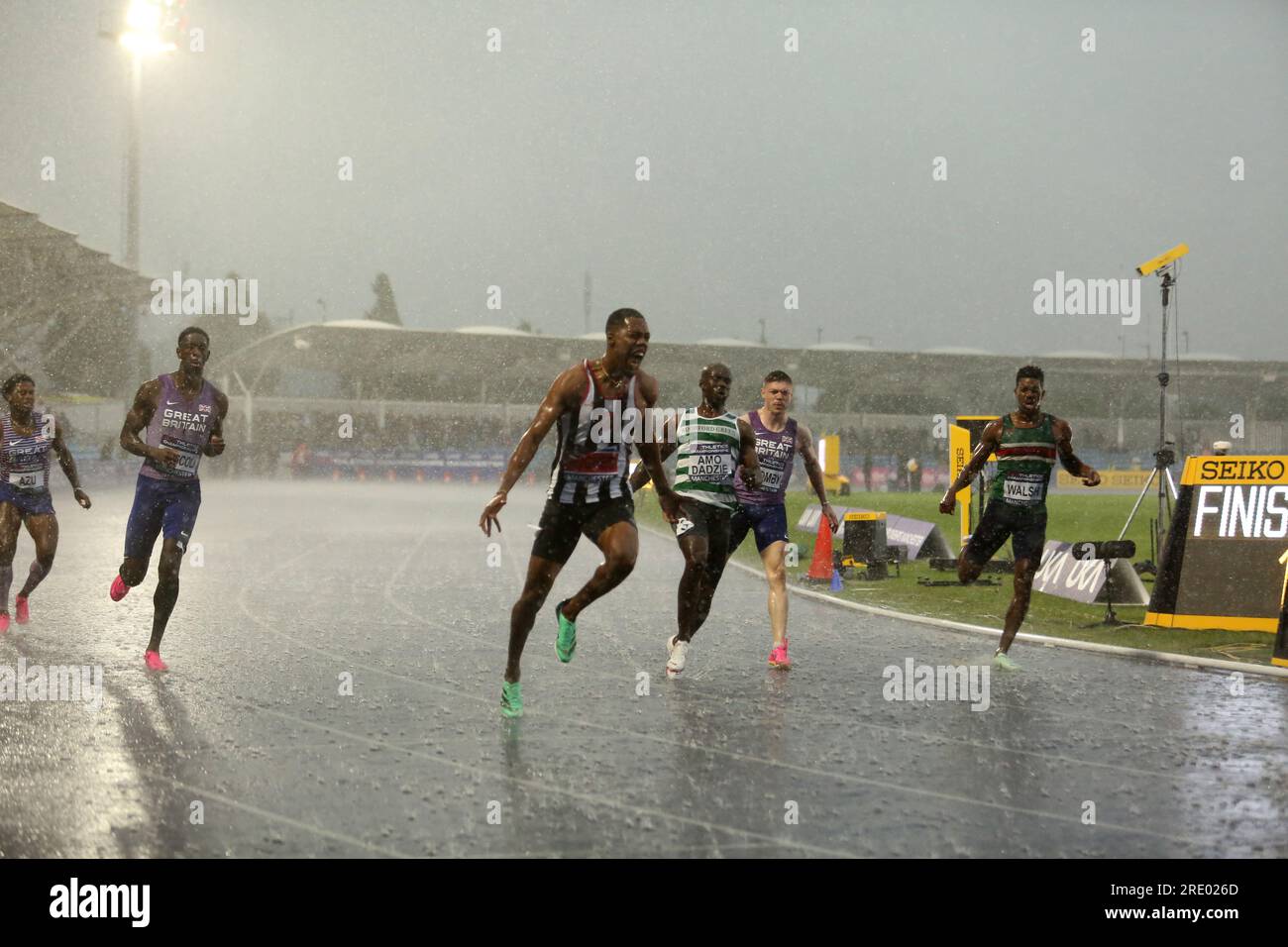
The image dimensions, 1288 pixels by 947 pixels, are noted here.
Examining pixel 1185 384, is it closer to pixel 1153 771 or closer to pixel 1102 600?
pixel 1102 600

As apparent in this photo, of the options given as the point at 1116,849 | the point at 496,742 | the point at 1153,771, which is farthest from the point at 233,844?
the point at 1153,771

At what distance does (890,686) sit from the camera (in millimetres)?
7230

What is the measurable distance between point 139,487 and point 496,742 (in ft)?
11.8

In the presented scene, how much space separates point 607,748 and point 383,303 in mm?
115890

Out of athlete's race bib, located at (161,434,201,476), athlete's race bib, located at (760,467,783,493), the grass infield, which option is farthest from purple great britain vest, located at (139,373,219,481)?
the grass infield

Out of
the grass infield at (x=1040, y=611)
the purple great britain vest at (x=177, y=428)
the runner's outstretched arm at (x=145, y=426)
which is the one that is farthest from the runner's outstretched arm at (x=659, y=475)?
the grass infield at (x=1040, y=611)

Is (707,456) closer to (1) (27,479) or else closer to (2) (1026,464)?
(2) (1026,464)

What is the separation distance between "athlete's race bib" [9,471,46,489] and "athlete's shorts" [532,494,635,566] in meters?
5.37

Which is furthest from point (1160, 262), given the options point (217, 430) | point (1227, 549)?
point (217, 430)

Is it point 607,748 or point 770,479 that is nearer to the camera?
point 607,748

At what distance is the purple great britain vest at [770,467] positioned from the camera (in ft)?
26.6

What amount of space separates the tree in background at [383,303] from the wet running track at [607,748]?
4292 inches

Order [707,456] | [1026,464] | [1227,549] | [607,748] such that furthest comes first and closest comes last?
[1227,549] → [1026,464] → [707,456] → [607,748]

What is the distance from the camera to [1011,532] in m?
8.26
